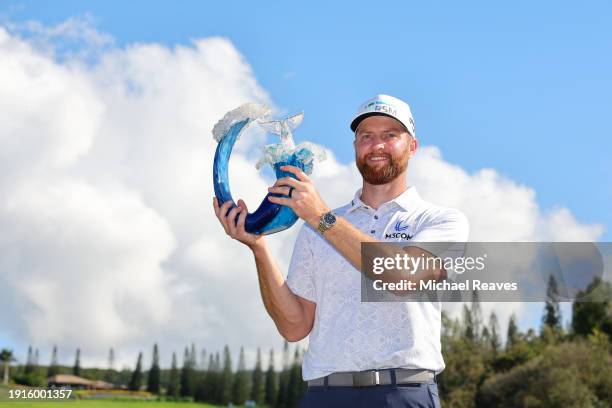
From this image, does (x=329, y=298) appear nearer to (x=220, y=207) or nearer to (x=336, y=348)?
(x=336, y=348)

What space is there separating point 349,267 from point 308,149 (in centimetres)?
73

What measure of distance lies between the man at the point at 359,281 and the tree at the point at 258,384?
393 ft

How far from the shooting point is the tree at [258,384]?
122 metres

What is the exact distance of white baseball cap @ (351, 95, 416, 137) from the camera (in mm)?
4844

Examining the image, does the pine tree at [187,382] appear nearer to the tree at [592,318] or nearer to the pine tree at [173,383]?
the pine tree at [173,383]

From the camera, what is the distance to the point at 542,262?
7.15 metres

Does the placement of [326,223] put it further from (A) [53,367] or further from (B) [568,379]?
(A) [53,367]

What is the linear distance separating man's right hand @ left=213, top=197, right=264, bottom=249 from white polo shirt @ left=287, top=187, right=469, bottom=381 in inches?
15.4

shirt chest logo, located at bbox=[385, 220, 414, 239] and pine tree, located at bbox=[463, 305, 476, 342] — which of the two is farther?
pine tree, located at bbox=[463, 305, 476, 342]

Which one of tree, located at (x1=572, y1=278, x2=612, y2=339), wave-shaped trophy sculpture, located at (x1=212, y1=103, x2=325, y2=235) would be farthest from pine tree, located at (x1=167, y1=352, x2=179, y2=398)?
wave-shaped trophy sculpture, located at (x1=212, y1=103, x2=325, y2=235)

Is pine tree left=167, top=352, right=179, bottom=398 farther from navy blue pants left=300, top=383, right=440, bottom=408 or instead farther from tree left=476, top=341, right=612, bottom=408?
navy blue pants left=300, top=383, right=440, bottom=408

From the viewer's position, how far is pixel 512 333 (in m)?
88.8

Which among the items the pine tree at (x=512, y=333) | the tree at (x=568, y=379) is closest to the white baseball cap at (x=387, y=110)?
the tree at (x=568, y=379)

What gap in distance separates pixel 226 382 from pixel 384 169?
126 meters
